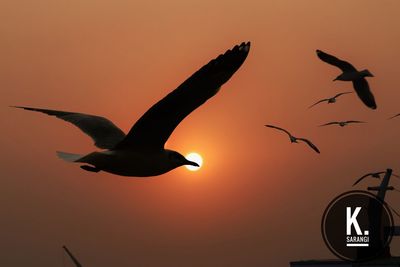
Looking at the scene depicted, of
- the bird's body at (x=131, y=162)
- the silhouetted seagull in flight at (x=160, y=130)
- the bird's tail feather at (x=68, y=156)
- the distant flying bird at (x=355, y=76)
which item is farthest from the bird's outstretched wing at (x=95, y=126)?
the distant flying bird at (x=355, y=76)

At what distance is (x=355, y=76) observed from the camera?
3731 cm

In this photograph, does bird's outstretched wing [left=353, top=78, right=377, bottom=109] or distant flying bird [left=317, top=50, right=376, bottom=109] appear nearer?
bird's outstretched wing [left=353, top=78, right=377, bottom=109]

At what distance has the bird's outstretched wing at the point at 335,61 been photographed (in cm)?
3822

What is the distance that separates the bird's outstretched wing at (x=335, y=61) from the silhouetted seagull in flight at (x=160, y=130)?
18.5 metres

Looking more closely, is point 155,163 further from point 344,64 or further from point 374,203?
point 374,203

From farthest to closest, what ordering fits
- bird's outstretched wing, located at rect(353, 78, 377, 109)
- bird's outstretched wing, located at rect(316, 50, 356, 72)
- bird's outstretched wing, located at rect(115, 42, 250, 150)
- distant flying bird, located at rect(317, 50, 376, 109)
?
1. bird's outstretched wing, located at rect(316, 50, 356, 72)
2. distant flying bird, located at rect(317, 50, 376, 109)
3. bird's outstretched wing, located at rect(353, 78, 377, 109)
4. bird's outstretched wing, located at rect(115, 42, 250, 150)

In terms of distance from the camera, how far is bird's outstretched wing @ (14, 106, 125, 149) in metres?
22.5

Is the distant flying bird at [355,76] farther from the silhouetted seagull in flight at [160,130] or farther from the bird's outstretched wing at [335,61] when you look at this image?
the silhouetted seagull in flight at [160,130]

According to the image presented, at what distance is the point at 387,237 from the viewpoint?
286 feet

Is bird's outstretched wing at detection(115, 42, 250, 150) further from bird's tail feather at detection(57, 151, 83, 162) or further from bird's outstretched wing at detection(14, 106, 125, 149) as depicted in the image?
bird's outstretched wing at detection(14, 106, 125, 149)

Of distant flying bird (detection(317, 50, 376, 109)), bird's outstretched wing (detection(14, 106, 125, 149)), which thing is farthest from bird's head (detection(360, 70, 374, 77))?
bird's outstretched wing (detection(14, 106, 125, 149))

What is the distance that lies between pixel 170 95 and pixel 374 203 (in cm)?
6149

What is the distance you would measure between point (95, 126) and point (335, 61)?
17.8 meters

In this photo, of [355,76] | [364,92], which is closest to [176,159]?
[364,92]
